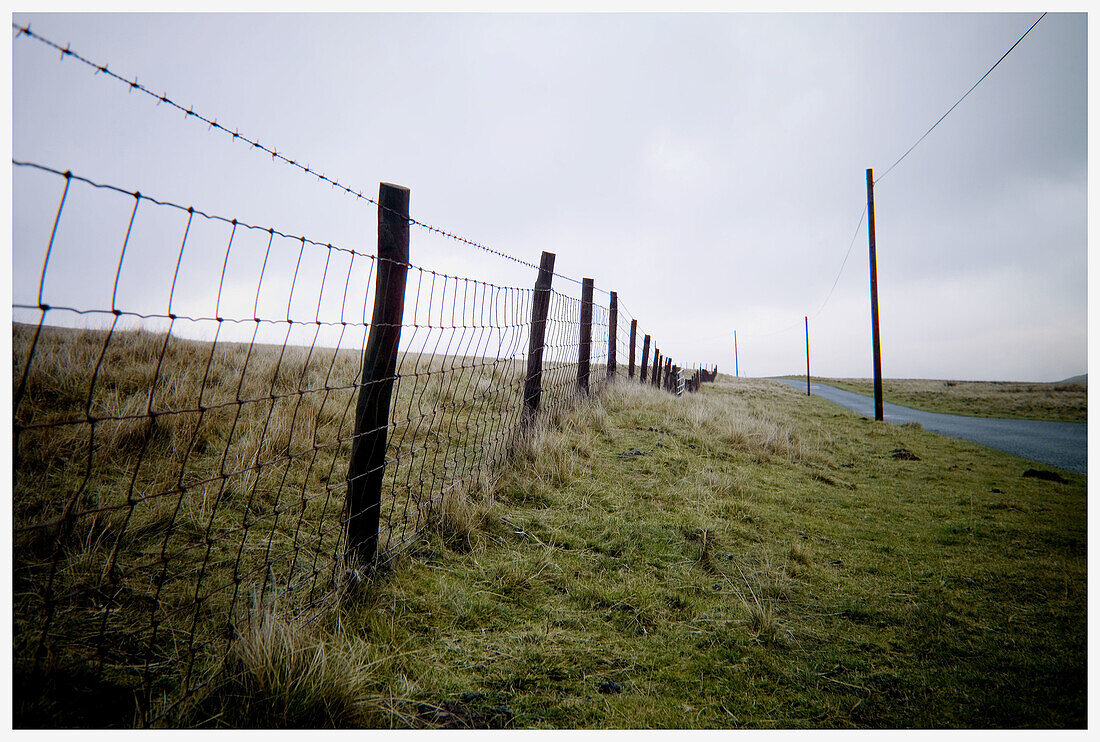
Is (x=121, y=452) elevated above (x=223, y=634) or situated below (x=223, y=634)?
above

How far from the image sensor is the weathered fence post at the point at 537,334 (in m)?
4.75

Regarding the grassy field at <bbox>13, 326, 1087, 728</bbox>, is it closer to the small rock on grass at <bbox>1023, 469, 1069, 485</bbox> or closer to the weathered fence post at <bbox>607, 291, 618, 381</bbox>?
the small rock on grass at <bbox>1023, 469, 1069, 485</bbox>

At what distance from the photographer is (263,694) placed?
65.7 inches

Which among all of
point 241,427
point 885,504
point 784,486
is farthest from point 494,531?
point 885,504

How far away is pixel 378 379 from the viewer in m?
2.47

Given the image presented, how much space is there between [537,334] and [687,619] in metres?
2.97

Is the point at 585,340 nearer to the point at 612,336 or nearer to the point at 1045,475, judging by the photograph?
the point at 612,336

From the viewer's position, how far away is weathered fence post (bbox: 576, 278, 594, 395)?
6.89 m

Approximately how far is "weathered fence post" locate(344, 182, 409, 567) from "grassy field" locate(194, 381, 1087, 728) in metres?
0.30

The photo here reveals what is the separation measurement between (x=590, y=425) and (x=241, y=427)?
11.8ft

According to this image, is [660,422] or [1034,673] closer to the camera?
[1034,673]

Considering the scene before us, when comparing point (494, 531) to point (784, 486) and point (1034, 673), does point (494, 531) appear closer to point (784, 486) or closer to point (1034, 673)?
point (1034, 673)

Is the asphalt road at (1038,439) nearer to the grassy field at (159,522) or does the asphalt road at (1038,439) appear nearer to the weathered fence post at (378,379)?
the grassy field at (159,522)

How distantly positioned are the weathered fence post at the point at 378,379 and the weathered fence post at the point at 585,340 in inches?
174
